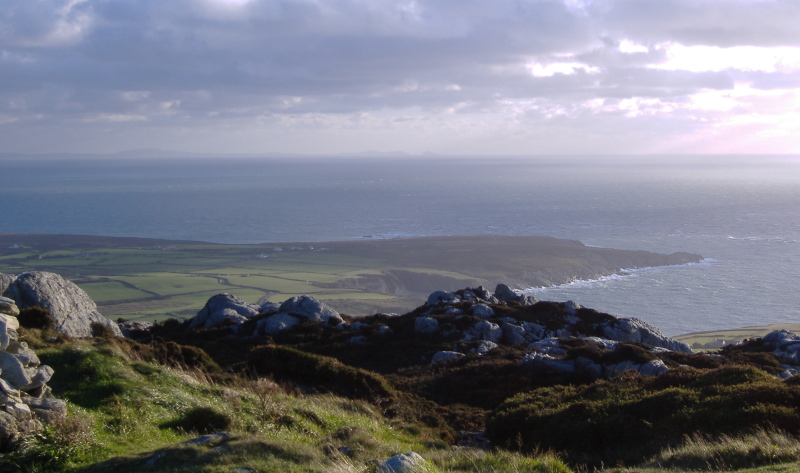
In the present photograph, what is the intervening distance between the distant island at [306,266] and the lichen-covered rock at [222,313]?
95.2 feet

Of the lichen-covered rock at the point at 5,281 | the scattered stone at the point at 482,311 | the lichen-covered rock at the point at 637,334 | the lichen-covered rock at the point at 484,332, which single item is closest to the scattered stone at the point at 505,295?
the scattered stone at the point at 482,311

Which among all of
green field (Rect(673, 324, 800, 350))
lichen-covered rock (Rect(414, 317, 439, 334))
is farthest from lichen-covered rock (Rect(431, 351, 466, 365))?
green field (Rect(673, 324, 800, 350))

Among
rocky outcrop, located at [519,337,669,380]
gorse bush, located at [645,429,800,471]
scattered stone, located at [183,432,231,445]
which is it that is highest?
scattered stone, located at [183,432,231,445]

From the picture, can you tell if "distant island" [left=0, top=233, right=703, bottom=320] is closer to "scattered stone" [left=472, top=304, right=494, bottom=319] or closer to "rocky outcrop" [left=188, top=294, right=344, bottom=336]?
"rocky outcrop" [left=188, top=294, right=344, bottom=336]

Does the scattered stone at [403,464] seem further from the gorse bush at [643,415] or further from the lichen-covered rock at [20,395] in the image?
the lichen-covered rock at [20,395]

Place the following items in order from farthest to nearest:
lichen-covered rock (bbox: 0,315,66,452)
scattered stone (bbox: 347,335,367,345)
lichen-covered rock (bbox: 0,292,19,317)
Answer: scattered stone (bbox: 347,335,367,345)
lichen-covered rock (bbox: 0,292,19,317)
lichen-covered rock (bbox: 0,315,66,452)

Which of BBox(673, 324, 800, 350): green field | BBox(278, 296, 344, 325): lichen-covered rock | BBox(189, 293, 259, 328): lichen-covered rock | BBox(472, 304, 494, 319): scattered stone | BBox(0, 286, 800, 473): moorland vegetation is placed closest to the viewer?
BBox(0, 286, 800, 473): moorland vegetation

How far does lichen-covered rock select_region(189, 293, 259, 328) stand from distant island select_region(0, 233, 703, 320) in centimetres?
2903

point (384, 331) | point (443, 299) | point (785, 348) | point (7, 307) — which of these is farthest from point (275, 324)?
point (785, 348)

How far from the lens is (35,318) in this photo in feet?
68.6

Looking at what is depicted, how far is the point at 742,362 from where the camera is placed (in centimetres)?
2430

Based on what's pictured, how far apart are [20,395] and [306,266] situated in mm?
89062

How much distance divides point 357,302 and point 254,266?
108 feet

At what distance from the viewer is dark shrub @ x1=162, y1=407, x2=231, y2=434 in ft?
37.3
